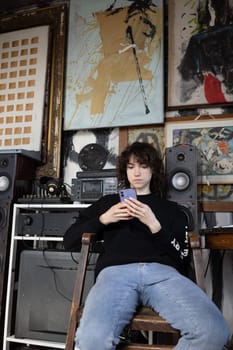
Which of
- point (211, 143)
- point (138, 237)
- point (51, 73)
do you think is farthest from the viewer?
point (51, 73)

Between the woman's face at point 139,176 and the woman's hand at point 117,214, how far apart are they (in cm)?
Result: 17

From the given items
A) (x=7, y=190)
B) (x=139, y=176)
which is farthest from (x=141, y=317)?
(x=7, y=190)

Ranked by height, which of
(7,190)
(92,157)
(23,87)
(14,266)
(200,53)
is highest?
(200,53)

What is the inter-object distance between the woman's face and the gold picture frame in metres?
0.83

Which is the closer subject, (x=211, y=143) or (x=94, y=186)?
(x=94, y=186)

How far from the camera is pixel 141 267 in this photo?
47.8 inches

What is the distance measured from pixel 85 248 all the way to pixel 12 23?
1.97m

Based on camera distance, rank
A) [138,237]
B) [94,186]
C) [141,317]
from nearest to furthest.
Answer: [141,317] < [138,237] < [94,186]

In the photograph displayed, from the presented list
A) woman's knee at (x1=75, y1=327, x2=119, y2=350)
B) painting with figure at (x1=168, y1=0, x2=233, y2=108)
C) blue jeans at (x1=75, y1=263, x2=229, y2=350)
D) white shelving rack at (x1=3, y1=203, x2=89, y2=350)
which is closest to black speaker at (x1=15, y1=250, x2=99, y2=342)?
white shelving rack at (x1=3, y1=203, x2=89, y2=350)

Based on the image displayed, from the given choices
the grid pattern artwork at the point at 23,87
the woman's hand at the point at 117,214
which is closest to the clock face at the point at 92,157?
the grid pattern artwork at the point at 23,87

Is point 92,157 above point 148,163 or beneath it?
above

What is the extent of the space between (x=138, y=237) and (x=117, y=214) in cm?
12

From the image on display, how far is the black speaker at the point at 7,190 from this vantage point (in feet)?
6.03

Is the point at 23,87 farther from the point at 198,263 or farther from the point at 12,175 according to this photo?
the point at 198,263
